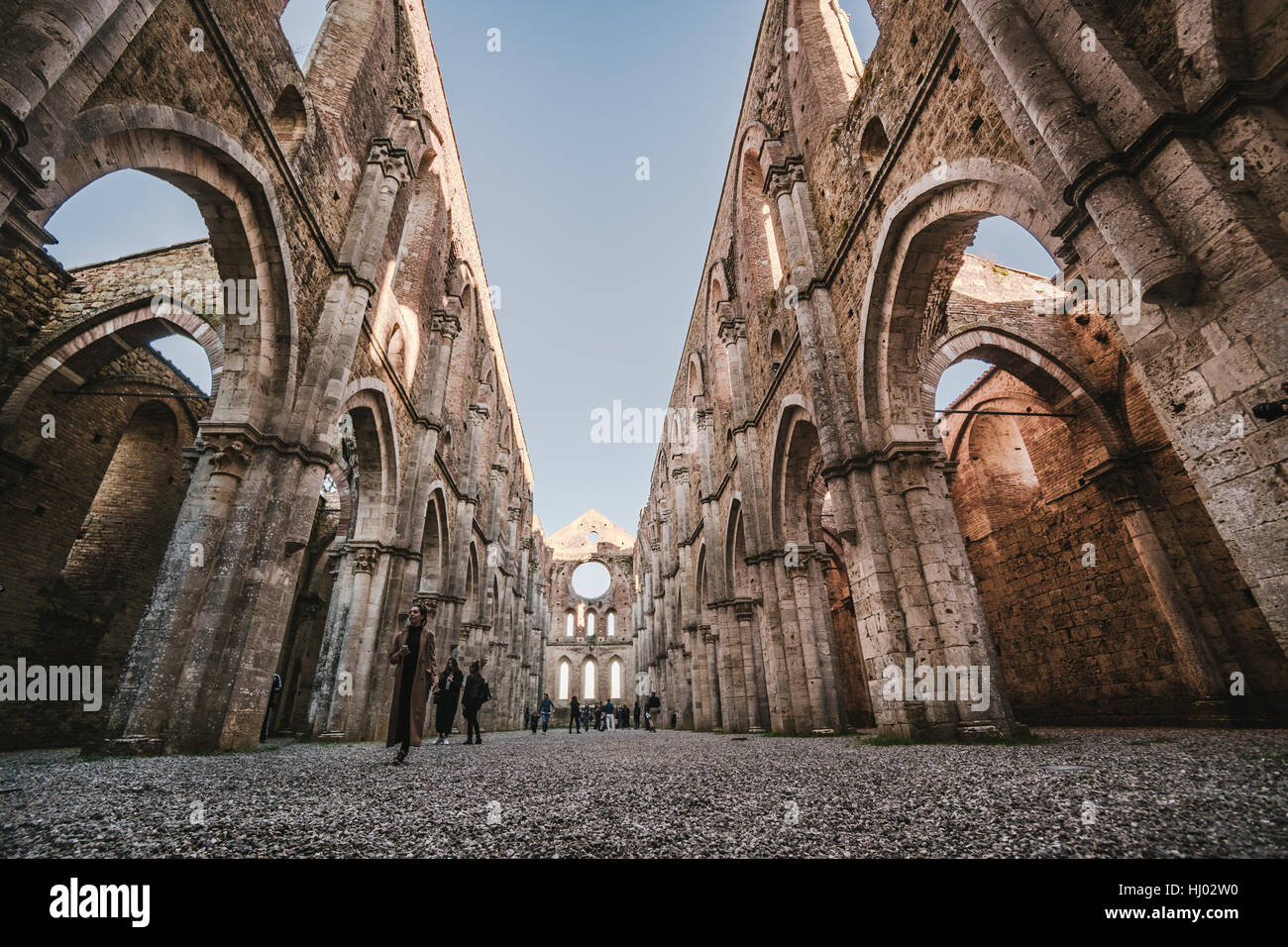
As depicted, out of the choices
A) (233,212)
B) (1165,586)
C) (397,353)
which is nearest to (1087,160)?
(233,212)

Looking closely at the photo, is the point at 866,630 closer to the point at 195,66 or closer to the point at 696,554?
the point at 195,66

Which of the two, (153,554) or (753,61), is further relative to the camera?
(753,61)

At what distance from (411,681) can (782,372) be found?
9.62 metres

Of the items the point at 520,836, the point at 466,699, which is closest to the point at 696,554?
the point at 466,699

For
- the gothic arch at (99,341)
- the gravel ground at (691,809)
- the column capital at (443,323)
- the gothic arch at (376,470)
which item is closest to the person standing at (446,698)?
the gothic arch at (376,470)

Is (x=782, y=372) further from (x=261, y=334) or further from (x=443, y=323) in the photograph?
(x=261, y=334)

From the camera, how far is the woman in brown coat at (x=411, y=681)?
209 inches

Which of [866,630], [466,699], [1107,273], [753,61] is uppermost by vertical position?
[753,61]

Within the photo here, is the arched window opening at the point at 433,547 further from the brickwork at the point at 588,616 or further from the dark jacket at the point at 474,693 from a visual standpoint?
the brickwork at the point at 588,616

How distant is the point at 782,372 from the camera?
39.2 ft
